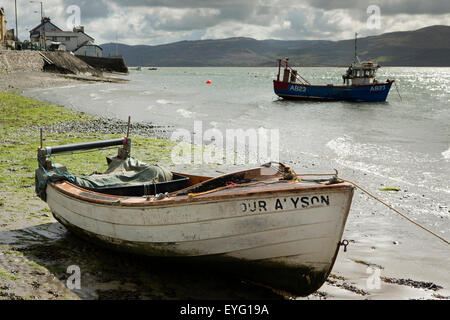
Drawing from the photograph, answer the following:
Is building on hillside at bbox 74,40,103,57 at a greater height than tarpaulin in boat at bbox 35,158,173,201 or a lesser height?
greater

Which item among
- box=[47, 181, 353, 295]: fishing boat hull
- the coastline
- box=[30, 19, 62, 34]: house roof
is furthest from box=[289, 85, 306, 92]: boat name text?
box=[30, 19, 62, 34]: house roof

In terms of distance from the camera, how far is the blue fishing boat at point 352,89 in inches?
2078

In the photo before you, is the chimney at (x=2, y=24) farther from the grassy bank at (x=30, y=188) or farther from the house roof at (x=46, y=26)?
the grassy bank at (x=30, y=188)

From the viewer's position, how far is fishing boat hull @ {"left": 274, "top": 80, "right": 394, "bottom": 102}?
52875 mm

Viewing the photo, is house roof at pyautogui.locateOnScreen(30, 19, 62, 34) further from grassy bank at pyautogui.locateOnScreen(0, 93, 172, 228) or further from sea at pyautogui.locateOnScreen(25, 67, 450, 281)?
grassy bank at pyautogui.locateOnScreen(0, 93, 172, 228)

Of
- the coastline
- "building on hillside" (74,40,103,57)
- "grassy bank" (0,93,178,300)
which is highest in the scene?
"building on hillside" (74,40,103,57)

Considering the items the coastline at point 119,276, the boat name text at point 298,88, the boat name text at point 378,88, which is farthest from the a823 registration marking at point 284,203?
the boat name text at point 378,88

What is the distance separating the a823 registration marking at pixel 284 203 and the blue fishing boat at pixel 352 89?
4790cm

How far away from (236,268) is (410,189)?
8.74 metres

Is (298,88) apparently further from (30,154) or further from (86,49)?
(86,49)

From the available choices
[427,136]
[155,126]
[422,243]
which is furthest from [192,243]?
[427,136]

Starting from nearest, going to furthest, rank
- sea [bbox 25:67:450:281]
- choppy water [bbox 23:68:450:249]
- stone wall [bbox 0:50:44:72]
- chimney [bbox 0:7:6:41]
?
1. sea [bbox 25:67:450:281]
2. choppy water [bbox 23:68:450:249]
3. stone wall [bbox 0:50:44:72]
4. chimney [bbox 0:7:6:41]
